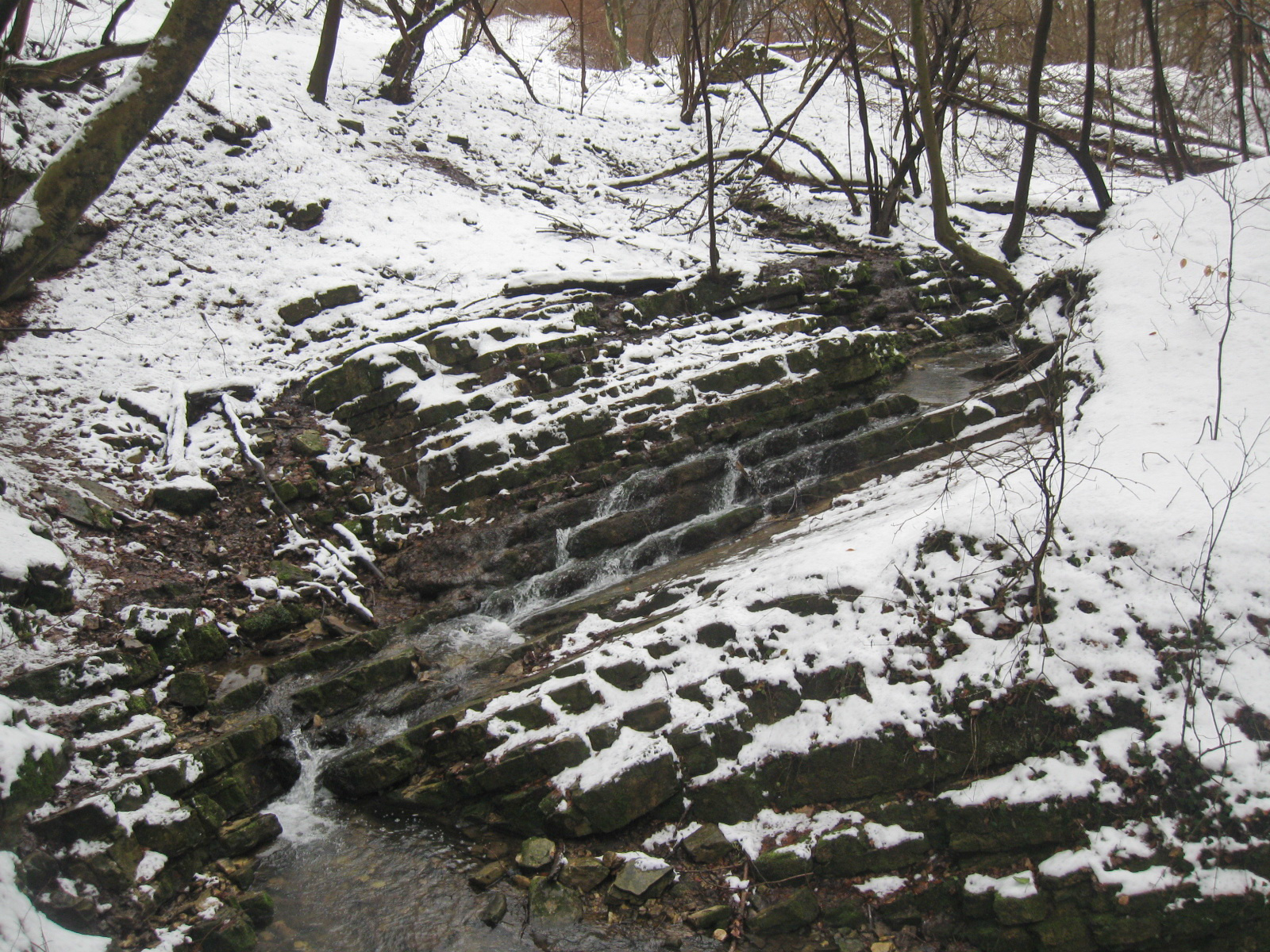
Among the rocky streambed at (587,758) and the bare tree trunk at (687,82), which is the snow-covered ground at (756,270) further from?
the bare tree trunk at (687,82)

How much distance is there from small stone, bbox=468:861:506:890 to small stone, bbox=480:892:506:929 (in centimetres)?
16

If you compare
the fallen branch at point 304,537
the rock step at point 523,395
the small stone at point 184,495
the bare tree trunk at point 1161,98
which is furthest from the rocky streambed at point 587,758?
the bare tree trunk at point 1161,98

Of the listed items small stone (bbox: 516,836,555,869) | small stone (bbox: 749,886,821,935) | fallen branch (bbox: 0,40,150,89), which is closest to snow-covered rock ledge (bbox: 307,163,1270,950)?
small stone (bbox: 749,886,821,935)

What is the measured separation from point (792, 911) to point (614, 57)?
23745 mm

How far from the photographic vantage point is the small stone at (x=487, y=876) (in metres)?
4.32

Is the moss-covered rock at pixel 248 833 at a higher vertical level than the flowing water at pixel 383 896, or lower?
higher

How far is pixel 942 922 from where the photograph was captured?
381cm

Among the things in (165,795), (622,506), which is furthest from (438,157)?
(165,795)

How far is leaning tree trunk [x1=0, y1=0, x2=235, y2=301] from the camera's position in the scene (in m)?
4.53

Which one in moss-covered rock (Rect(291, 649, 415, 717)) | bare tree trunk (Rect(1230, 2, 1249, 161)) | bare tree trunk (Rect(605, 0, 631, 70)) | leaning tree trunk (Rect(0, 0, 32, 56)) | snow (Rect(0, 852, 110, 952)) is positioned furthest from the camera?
bare tree trunk (Rect(605, 0, 631, 70))

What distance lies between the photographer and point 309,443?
8.06 meters

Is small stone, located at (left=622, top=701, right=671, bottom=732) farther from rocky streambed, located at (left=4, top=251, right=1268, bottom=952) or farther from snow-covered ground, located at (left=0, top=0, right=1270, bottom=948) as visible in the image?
snow-covered ground, located at (left=0, top=0, right=1270, bottom=948)

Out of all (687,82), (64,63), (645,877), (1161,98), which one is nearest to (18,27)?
(64,63)

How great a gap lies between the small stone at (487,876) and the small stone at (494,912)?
16 centimetres
